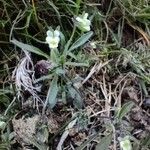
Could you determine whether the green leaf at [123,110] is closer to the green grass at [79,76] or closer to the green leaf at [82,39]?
the green grass at [79,76]

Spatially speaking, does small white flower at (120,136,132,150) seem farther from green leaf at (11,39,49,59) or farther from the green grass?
green leaf at (11,39,49,59)

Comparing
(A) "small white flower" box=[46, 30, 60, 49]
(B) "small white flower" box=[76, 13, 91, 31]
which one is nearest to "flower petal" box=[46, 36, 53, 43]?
(A) "small white flower" box=[46, 30, 60, 49]

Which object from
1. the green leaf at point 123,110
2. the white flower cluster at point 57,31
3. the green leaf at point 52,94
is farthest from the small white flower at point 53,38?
the green leaf at point 123,110

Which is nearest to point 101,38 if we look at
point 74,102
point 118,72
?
point 118,72

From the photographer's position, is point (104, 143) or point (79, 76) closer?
point (104, 143)

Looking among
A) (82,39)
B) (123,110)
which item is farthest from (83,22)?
(123,110)

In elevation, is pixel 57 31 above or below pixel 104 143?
above

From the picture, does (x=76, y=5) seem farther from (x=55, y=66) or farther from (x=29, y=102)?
(x=29, y=102)

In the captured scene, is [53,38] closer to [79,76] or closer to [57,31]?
[57,31]
